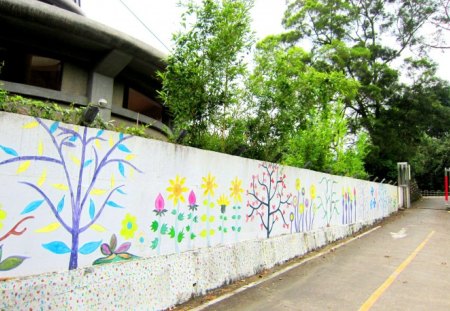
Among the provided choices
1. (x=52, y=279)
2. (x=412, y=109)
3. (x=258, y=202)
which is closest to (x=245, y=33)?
(x=258, y=202)

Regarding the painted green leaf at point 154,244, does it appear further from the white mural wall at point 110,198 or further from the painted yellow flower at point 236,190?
the painted yellow flower at point 236,190

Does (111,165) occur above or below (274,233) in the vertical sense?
above

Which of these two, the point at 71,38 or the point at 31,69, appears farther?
the point at 31,69

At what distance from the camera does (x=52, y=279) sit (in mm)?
3830

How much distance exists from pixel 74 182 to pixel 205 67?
321 cm

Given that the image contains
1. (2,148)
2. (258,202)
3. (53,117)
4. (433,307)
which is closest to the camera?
(2,148)

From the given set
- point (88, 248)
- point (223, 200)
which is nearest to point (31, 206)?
point (88, 248)

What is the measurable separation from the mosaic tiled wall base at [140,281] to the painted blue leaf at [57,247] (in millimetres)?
246

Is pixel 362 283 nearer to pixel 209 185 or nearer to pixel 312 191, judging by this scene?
pixel 209 185

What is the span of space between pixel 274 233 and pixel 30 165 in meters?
5.82

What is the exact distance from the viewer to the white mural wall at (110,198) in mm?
Answer: 3658

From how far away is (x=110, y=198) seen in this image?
4559 millimetres

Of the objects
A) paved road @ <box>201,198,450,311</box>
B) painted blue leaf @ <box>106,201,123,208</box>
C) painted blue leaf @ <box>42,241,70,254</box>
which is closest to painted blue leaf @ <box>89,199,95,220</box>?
painted blue leaf @ <box>106,201,123,208</box>

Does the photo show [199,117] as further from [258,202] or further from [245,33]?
[258,202]
